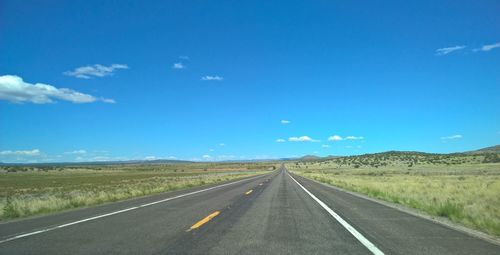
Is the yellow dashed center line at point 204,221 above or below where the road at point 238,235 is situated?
above

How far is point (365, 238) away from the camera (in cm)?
884

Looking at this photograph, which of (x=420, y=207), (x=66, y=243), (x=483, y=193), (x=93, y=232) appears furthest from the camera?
(x=483, y=193)

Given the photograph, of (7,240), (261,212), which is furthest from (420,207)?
(7,240)

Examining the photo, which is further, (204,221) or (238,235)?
(204,221)

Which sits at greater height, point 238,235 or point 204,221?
point 204,221

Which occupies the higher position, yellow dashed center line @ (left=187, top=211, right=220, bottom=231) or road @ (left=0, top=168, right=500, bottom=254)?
yellow dashed center line @ (left=187, top=211, right=220, bottom=231)

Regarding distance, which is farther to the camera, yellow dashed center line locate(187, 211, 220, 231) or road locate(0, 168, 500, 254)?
yellow dashed center line locate(187, 211, 220, 231)

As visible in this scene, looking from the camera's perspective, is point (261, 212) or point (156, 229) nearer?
point (156, 229)

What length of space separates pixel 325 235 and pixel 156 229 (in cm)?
377

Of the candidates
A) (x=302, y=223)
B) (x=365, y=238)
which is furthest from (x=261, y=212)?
(x=365, y=238)

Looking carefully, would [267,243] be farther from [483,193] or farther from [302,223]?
[483,193]

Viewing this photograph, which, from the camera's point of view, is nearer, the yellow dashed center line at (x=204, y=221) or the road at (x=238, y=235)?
the road at (x=238, y=235)

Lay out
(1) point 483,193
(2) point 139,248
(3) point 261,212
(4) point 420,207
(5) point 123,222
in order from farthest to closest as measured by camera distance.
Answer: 1. (1) point 483,193
2. (4) point 420,207
3. (3) point 261,212
4. (5) point 123,222
5. (2) point 139,248

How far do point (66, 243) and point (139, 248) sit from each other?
1647mm
